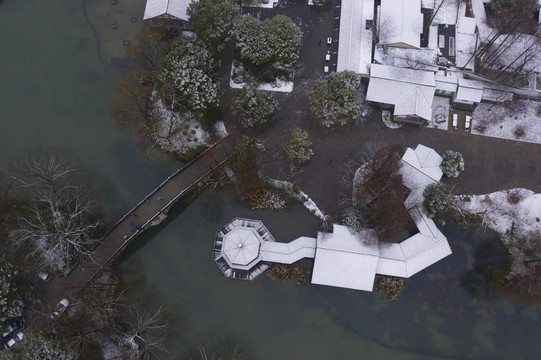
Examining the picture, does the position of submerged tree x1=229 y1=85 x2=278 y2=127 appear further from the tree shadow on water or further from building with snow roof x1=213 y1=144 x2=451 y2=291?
the tree shadow on water

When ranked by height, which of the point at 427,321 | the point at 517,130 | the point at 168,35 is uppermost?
the point at 168,35

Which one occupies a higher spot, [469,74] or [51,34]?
[51,34]

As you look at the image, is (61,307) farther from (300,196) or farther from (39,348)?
(300,196)

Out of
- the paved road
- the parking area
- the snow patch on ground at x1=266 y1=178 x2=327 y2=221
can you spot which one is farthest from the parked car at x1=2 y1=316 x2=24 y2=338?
the parking area

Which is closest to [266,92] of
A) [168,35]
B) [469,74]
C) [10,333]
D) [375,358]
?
[168,35]

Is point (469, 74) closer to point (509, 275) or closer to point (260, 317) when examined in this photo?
point (509, 275)

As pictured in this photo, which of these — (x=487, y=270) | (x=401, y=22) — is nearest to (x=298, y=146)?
(x=401, y=22)

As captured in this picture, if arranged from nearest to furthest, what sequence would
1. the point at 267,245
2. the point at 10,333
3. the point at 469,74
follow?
the point at 10,333 < the point at 267,245 < the point at 469,74

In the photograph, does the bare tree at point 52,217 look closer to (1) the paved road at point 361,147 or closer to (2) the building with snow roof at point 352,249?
(2) the building with snow roof at point 352,249
